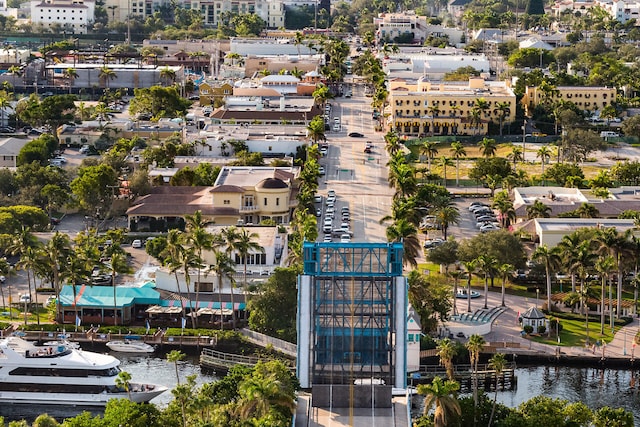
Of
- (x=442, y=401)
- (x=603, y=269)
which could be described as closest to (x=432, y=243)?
(x=603, y=269)

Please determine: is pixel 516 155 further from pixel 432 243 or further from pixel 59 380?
pixel 59 380

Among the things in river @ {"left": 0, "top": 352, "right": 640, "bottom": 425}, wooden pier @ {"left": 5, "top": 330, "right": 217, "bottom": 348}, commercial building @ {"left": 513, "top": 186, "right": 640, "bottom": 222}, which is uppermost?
commercial building @ {"left": 513, "top": 186, "right": 640, "bottom": 222}

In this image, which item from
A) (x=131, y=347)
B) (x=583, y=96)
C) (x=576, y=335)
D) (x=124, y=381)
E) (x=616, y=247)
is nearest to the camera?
(x=124, y=381)

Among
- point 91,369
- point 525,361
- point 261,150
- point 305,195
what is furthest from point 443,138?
point 91,369

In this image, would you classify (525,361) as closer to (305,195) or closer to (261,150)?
(305,195)

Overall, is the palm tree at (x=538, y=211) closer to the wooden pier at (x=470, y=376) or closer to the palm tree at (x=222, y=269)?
the palm tree at (x=222, y=269)

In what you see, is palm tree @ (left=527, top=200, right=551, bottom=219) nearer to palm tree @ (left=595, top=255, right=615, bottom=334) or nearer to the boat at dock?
palm tree @ (left=595, top=255, right=615, bottom=334)

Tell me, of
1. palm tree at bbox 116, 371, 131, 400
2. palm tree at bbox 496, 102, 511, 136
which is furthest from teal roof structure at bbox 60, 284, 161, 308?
palm tree at bbox 496, 102, 511, 136
